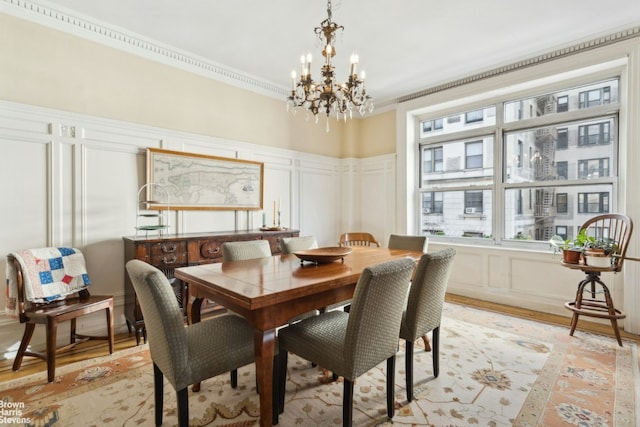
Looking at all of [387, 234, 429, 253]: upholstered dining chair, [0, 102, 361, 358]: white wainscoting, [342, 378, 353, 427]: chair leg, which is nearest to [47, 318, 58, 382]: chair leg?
[0, 102, 361, 358]: white wainscoting

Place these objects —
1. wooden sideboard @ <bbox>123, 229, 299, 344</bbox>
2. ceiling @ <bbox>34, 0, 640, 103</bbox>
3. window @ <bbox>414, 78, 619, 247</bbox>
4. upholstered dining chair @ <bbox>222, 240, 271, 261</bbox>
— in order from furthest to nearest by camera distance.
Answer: window @ <bbox>414, 78, 619, 247</bbox>, wooden sideboard @ <bbox>123, 229, 299, 344</bbox>, ceiling @ <bbox>34, 0, 640, 103</bbox>, upholstered dining chair @ <bbox>222, 240, 271, 261</bbox>

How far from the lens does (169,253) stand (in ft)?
9.98

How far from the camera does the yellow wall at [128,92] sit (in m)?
2.67

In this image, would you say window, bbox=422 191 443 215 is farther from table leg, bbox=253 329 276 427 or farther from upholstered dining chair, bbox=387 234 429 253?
table leg, bbox=253 329 276 427

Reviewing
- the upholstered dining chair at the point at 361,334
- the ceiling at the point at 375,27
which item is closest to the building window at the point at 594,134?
the ceiling at the point at 375,27

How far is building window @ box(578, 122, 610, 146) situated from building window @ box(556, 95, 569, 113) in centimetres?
29

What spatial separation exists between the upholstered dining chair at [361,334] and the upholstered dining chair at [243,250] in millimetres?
937

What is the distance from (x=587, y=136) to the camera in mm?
3566

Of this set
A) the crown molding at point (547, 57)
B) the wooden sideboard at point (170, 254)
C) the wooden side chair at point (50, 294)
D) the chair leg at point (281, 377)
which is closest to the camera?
the chair leg at point (281, 377)

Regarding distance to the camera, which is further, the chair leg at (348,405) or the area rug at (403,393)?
the area rug at (403,393)

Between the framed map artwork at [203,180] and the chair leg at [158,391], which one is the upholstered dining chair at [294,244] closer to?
the framed map artwork at [203,180]

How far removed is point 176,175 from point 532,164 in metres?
4.34

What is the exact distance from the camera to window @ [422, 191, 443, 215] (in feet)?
15.8

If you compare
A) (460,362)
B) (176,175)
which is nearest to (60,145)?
(176,175)
